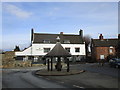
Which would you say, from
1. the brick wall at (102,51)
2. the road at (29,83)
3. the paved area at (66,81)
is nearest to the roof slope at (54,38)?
the brick wall at (102,51)

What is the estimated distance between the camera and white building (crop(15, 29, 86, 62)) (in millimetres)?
52259

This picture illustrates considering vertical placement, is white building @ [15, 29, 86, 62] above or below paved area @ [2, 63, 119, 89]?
above

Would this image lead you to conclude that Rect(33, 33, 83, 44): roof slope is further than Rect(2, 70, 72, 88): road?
Yes

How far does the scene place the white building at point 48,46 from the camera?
52.3m

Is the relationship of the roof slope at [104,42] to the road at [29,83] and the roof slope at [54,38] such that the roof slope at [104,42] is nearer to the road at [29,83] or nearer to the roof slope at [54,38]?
the roof slope at [54,38]

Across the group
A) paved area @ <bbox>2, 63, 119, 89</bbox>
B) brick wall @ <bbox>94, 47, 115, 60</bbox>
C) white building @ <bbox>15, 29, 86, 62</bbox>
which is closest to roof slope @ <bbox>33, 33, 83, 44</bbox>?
white building @ <bbox>15, 29, 86, 62</bbox>

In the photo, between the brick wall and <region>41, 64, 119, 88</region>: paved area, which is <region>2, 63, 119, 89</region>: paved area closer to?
<region>41, 64, 119, 88</region>: paved area

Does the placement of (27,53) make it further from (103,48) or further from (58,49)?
(58,49)

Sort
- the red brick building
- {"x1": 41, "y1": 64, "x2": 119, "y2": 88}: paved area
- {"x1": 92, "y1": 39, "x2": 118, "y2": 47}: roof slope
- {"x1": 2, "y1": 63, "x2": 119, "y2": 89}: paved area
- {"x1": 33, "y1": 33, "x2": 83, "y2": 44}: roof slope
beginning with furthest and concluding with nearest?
{"x1": 92, "y1": 39, "x2": 118, "y2": 47}: roof slope, the red brick building, {"x1": 33, "y1": 33, "x2": 83, "y2": 44}: roof slope, {"x1": 2, "y1": 63, "x2": 119, "y2": 89}: paved area, {"x1": 41, "y1": 64, "x2": 119, "y2": 88}: paved area

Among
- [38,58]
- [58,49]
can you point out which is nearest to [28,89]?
[58,49]

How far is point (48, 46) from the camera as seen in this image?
5353 centimetres

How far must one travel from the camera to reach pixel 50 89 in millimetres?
11656

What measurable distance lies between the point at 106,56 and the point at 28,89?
47.0 m

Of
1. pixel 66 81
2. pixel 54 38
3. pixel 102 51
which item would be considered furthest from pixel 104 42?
pixel 66 81
